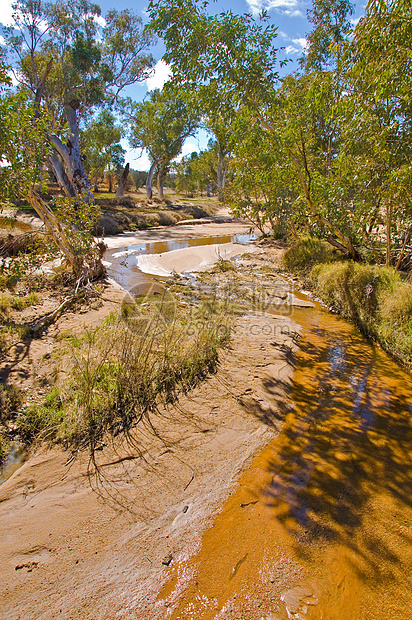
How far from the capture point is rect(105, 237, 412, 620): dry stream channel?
2.24 m

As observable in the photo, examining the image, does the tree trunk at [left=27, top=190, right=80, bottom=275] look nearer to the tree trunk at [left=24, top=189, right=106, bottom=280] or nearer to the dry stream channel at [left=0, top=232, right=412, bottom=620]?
the tree trunk at [left=24, top=189, right=106, bottom=280]

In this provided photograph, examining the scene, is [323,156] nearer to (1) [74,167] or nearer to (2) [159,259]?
(2) [159,259]

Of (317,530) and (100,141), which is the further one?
(100,141)

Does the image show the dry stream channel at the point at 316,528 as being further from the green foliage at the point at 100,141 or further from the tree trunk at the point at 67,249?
the green foliage at the point at 100,141

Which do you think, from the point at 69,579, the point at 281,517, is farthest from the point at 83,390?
the point at 281,517

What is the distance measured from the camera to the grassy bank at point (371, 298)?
5984 mm

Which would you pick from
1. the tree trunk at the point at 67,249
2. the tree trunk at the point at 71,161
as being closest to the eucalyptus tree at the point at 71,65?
the tree trunk at the point at 71,161

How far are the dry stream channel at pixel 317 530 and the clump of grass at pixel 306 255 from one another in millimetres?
7715

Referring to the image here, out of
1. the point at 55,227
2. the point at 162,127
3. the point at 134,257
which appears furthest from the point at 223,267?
the point at 162,127

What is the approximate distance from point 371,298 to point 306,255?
5450 mm

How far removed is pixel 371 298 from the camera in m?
7.18

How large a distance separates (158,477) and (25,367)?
9.37ft

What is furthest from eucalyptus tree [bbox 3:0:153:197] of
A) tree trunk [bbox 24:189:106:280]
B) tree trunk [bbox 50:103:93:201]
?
tree trunk [bbox 24:189:106:280]

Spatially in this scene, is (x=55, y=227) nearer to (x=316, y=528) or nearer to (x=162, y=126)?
(x=316, y=528)
